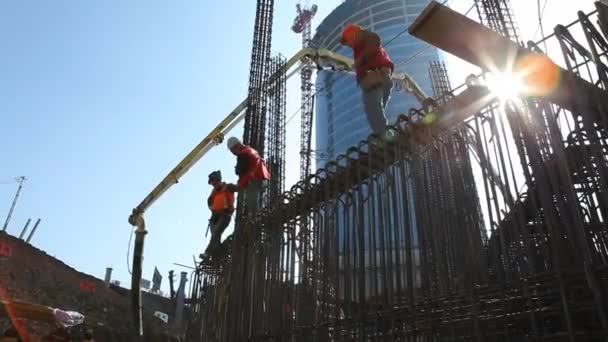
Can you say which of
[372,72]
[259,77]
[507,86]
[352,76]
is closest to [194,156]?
[259,77]

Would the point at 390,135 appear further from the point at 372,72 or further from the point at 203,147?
the point at 203,147

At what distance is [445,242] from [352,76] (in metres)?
63.3

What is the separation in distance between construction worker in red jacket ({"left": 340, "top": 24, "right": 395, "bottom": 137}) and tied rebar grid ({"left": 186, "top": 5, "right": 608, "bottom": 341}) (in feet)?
5.69

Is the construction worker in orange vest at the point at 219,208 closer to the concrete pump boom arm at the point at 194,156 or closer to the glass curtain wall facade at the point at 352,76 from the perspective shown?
the concrete pump boom arm at the point at 194,156

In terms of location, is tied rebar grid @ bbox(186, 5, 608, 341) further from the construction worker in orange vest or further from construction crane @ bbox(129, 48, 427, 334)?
construction crane @ bbox(129, 48, 427, 334)

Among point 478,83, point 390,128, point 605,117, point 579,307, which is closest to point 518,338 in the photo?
point 579,307

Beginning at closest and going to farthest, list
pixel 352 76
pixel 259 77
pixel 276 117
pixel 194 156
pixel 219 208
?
1. pixel 219 208
2. pixel 194 156
3. pixel 259 77
4. pixel 276 117
5. pixel 352 76

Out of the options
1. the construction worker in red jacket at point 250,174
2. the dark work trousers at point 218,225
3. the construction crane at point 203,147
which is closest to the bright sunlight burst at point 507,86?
the construction worker in red jacket at point 250,174

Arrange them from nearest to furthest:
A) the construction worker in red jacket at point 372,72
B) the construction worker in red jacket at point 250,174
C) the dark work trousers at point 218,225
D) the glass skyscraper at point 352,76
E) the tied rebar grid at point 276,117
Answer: the construction worker in red jacket at point 372,72 < the construction worker in red jacket at point 250,174 < the dark work trousers at point 218,225 < the tied rebar grid at point 276,117 < the glass skyscraper at point 352,76

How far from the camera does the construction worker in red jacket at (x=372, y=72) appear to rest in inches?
238

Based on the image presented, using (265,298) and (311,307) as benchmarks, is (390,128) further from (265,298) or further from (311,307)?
(265,298)

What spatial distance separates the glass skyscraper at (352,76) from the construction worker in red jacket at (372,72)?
55.5 metres

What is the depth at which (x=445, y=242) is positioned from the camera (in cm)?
387

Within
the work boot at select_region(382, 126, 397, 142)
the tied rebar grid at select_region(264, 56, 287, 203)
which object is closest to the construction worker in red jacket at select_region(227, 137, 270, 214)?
the work boot at select_region(382, 126, 397, 142)
